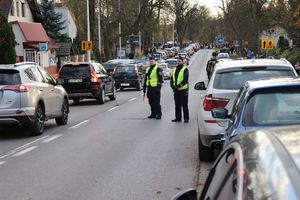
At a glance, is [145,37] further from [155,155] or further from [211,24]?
[155,155]

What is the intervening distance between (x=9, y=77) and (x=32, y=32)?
3858cm

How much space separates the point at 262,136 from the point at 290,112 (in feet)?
10.2

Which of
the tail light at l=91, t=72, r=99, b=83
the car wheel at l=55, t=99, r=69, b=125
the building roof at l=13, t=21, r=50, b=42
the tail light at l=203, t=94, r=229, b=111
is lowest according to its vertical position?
the car wheel at l=55, t=99, r=69, b=125

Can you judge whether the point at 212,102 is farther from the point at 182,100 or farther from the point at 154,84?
the point at 154,84

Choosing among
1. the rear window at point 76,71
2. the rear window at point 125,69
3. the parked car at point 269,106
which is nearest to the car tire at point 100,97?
the rear window at point 76,71

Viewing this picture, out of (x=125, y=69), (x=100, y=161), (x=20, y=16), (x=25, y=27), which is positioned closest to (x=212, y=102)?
(x=100, y=161)

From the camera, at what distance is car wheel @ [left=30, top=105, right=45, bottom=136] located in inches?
512

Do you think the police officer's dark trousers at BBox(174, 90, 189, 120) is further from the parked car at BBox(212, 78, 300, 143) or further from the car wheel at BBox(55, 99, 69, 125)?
the parked car at BBox(212, 78, 300, 143)

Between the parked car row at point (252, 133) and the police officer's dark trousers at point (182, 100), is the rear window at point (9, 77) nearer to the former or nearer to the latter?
the parked car row at point (252, 133)

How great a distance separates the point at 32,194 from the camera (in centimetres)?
725

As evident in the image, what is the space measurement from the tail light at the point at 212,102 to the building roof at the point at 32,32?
4064cm

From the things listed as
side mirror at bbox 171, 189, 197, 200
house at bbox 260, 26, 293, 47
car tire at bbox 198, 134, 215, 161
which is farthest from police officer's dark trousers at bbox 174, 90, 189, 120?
house at bbox 260, 26, 293, 47

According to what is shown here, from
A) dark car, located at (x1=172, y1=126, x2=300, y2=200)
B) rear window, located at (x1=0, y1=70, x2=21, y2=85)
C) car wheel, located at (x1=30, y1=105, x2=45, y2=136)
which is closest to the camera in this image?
dark car, located at (x1=172, y1=126, x2=300, y2=200)

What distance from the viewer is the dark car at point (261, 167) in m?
1.99
